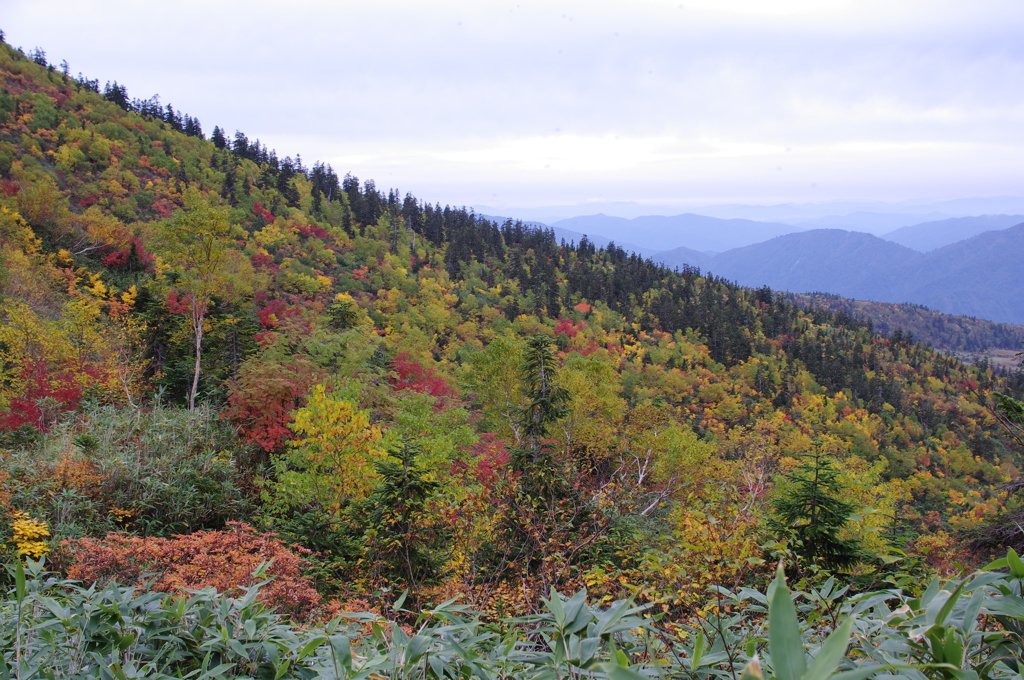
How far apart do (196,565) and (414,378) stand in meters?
18.5

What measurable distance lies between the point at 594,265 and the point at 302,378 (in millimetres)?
79399

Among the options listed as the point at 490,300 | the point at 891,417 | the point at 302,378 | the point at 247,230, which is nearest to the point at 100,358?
the point at 302,378

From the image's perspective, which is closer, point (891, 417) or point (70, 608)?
point (70, 608)

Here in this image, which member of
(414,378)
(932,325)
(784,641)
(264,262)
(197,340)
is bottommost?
(414,378)

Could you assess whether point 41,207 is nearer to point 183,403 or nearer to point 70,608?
point 183,403

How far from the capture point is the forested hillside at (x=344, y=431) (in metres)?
7.74

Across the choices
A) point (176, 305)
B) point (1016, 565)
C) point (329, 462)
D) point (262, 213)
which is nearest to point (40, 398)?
point (176, 305)

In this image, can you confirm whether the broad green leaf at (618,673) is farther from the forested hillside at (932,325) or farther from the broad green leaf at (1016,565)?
the forested hillside at (932,325)

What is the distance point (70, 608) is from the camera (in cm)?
219

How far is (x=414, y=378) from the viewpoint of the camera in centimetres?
2472

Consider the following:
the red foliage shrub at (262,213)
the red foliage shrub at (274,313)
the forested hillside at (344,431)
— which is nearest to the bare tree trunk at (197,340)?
the forested hillside at (344,431)

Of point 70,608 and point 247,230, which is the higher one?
point 247,230

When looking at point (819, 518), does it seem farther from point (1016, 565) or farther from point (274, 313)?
point (274, 313)

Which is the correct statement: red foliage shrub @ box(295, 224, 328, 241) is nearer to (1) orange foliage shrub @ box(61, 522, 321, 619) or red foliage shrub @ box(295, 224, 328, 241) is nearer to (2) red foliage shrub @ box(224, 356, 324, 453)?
(2) red foliage shrub @ box(224, 356, 324, 453)
